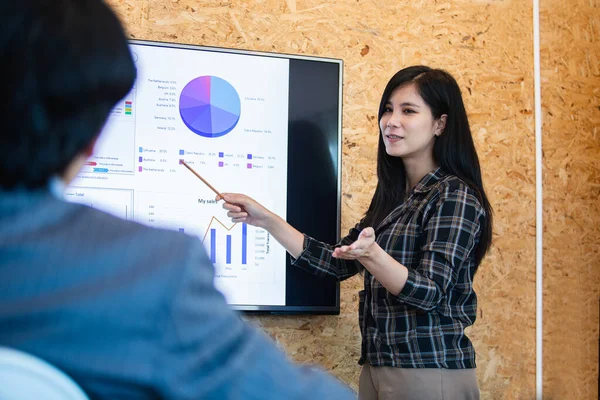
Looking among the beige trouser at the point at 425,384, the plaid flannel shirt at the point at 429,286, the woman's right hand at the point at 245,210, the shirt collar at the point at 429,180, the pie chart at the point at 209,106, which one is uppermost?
the pie chart at the point at 209,106

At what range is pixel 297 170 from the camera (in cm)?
247

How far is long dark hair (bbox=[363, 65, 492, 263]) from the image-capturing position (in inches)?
80.9

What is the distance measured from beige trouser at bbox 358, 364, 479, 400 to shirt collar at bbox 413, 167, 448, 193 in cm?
50

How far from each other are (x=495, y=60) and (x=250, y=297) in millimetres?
A: 1348

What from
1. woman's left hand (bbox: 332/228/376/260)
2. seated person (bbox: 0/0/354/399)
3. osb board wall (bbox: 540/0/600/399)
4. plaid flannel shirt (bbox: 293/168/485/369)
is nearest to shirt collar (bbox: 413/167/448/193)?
plaid flannel shirt (bbox: 293/168/485/369)

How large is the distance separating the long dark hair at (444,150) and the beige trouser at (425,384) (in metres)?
0.33

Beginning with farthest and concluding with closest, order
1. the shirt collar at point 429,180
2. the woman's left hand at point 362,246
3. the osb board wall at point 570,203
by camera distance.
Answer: the osb board wall at point 570,203 → the shirt collar at point 429,180 → the woman's left hand at point 362,246

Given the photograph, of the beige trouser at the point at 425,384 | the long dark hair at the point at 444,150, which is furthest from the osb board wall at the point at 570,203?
the beige trouser at the point at 425,384

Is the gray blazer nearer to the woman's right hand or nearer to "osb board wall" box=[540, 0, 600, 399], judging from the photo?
the woman's right hand

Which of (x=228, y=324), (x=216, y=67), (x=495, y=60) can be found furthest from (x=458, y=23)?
(x=228, y=324)

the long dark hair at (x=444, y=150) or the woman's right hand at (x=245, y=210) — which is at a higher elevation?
the long dark hair at (x=444, y=150)

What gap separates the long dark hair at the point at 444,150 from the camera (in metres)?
2.05

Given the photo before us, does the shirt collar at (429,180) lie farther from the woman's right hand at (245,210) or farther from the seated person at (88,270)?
the seated person at (88,270)

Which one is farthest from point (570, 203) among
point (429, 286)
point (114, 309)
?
point (114, 309)
